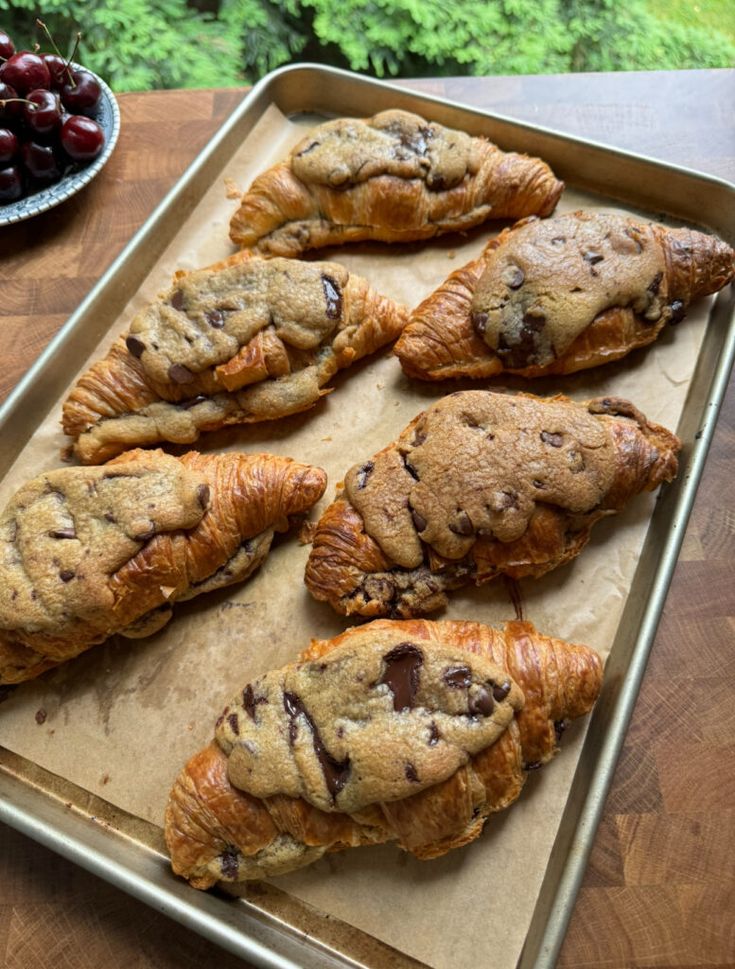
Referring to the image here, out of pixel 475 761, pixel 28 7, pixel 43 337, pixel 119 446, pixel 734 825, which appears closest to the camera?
pixel 475 761

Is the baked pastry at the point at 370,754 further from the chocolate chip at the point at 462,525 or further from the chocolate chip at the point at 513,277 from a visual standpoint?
the chocolate chip at the point at 513,277

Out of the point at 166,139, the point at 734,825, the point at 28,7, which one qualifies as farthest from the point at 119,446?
the point at 28,7

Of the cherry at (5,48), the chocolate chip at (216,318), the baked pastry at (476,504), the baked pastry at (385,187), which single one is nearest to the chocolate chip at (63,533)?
the baked pastry at (476,504)

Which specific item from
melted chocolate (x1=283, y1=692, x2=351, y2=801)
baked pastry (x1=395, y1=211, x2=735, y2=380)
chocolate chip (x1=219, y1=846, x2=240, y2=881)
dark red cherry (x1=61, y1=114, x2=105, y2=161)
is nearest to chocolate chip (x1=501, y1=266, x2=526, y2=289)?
baked pastry (x1=395, y1=211, x2=735, y2=380)

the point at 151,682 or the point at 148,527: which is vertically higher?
the point at 148,527

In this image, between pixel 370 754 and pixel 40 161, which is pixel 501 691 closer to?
pixel 370 754

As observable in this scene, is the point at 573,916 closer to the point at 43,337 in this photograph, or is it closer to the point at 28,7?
the point at 43,337

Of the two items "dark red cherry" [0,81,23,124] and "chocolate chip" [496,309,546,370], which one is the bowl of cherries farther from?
"chocolate chip" [496,309,546,370]
